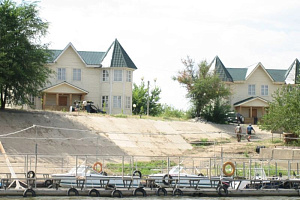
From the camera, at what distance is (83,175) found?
39188 millimetres

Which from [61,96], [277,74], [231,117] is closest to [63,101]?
[61,96]

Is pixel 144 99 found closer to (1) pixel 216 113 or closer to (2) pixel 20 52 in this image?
(1) pixel 216 113

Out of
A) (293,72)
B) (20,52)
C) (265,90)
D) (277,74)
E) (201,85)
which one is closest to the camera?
(20,52)

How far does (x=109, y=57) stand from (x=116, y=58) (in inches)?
38.6

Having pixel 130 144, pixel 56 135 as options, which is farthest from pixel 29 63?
pixel 130 144

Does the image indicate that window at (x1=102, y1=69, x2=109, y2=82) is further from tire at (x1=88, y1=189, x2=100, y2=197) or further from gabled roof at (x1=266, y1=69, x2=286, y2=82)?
tire at (x1=88, y1=189, x2=100, y2=197)

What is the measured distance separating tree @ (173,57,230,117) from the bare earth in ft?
15.8

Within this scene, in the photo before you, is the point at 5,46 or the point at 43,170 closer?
the point at 43,170

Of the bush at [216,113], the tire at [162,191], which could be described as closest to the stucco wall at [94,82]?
the bush at [216,113]

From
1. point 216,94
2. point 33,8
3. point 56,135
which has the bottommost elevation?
point 56,135

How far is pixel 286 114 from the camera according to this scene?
192ft

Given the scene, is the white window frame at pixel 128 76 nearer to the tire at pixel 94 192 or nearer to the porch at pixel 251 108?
the porch at pixel 251 108

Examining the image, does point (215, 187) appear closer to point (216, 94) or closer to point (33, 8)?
point (33, 8)

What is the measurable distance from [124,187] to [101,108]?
35594 mm
